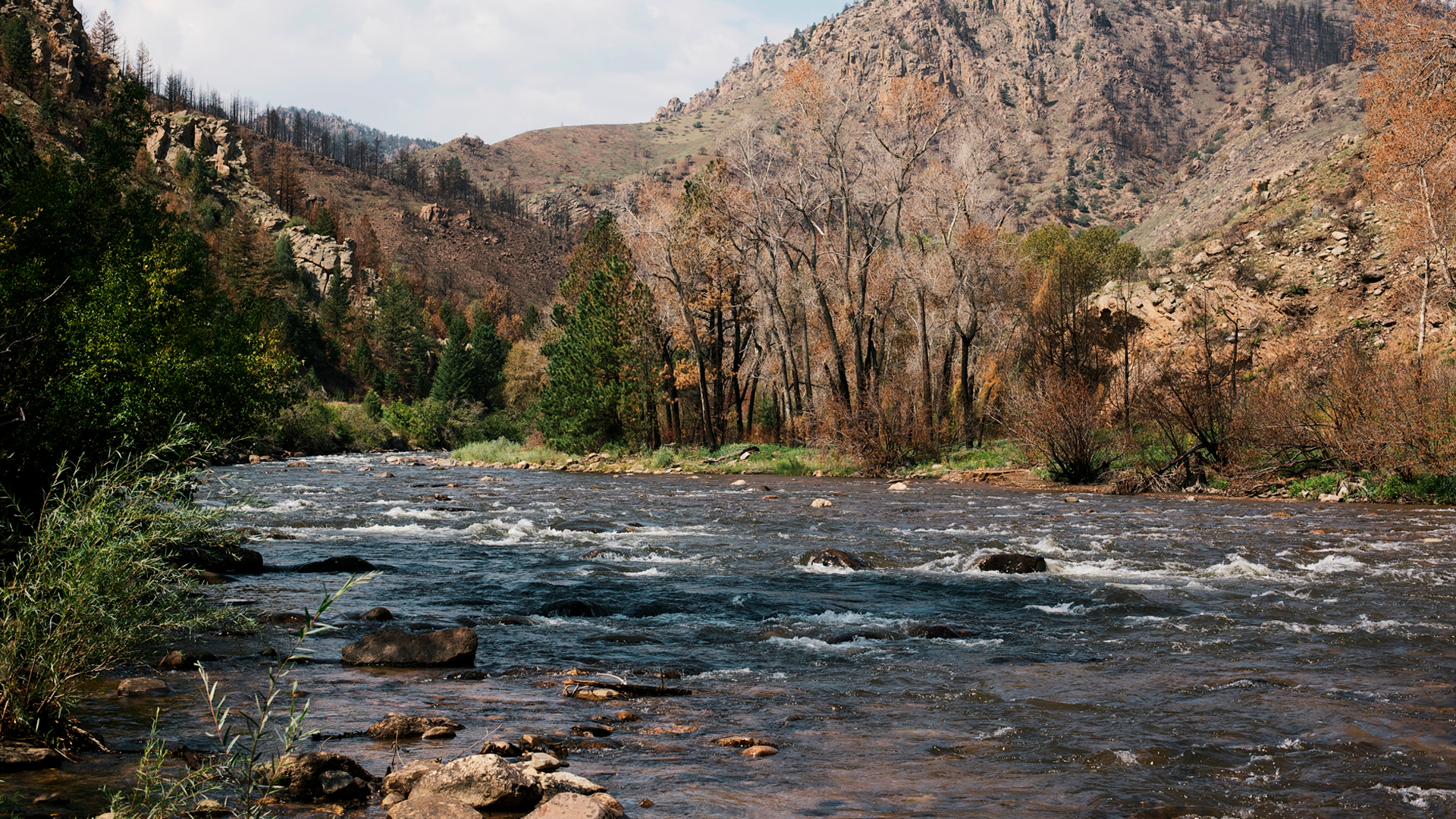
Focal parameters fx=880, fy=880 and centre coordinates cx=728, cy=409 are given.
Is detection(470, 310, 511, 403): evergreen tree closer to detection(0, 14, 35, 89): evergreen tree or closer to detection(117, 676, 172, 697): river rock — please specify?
detection(0, 14, 35, 89): evergreen tree

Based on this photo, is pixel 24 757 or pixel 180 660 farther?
pixel 180 660

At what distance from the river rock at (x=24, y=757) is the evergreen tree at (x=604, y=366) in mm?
34531

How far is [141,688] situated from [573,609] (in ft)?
14.4

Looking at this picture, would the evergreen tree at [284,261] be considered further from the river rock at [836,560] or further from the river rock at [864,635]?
the river rock at [864,635]

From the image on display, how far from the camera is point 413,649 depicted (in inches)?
293

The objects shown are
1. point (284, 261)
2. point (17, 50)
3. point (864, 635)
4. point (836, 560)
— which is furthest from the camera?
point (284, 261)

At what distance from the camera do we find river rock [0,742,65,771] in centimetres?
431

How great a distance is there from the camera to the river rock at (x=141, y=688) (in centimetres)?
605

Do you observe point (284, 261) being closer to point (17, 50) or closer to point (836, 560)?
point (17, 50)

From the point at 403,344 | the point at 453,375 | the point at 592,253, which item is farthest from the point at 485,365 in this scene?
the point at 592,253

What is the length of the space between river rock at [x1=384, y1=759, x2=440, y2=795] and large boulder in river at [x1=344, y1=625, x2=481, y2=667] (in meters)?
2.91

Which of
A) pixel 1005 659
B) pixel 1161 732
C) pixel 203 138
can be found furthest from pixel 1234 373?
pixel 203 138

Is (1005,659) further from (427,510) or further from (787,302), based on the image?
(787,302)

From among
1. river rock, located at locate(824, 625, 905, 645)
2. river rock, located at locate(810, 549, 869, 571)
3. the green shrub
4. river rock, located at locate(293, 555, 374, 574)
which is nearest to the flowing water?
river rock, located at locate(824, 625, 905, 645)
